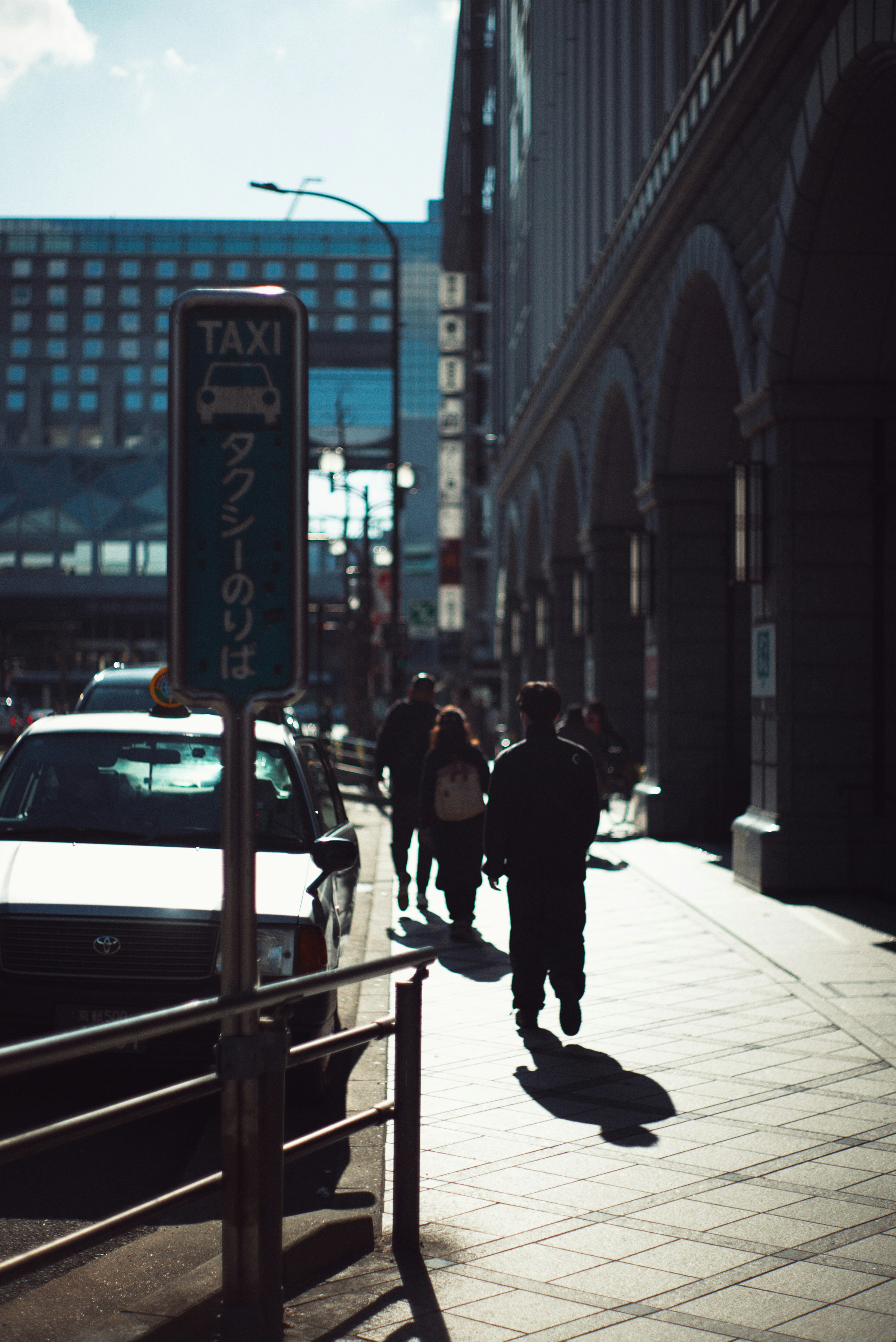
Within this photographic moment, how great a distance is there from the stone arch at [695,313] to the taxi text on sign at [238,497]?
982cm

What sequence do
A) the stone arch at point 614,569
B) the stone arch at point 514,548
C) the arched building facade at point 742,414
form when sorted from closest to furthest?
the arched building facade at point 742,414 < the stone arch at point 614,569 < the stone arch at point 514,548

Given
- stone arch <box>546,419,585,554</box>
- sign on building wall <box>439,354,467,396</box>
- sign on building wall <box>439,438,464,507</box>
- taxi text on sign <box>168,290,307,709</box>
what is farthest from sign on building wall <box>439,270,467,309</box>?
taxi text on sign <box>168,290,307,709</box>

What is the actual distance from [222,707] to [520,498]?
34.7 meters

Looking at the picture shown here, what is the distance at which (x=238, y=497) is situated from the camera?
3500 millimetres

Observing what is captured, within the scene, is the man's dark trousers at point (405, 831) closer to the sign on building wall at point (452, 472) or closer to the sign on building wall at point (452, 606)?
the sign on building wall at point (452, 472)

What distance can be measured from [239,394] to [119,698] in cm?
1009

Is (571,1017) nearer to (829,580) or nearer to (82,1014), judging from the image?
(82,1014)

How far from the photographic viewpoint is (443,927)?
11.3 m

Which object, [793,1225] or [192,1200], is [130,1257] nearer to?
[192,1200]

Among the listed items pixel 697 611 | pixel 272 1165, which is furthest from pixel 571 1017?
pixel 697 611

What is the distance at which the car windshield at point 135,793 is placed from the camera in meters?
6.75

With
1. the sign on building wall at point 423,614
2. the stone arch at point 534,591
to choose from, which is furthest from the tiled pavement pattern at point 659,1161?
the sign on building wall at point 423,614

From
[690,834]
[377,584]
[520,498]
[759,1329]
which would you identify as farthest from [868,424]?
[377,584]

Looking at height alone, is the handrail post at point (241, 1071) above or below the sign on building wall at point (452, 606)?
below
